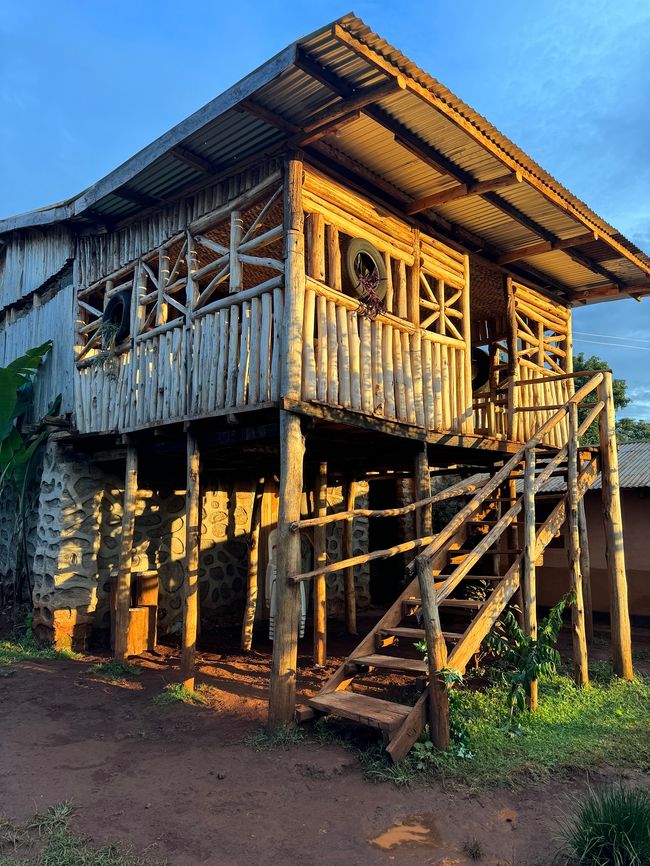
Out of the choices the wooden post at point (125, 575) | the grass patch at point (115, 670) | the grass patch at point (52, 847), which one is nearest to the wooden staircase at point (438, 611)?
the grass patch at point (52, 847)

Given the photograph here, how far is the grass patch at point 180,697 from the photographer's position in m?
7.04

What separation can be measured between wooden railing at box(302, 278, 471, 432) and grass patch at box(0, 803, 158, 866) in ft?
12.9

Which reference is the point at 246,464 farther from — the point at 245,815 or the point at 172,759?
the point at 245,815

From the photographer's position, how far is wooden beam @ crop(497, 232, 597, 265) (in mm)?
8914

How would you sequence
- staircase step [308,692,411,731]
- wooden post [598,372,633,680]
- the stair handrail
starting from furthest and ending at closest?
wooden post [598,372,633,680] → the stair handrail → staircase step [308,692,411,731]

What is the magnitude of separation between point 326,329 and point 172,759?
13.9ft

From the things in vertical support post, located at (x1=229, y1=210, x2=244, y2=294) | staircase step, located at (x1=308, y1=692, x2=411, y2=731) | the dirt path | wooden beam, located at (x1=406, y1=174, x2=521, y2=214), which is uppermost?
wooden beam, located at (x1=406, y1=174, x2=521, y2=214)

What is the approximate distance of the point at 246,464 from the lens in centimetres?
991

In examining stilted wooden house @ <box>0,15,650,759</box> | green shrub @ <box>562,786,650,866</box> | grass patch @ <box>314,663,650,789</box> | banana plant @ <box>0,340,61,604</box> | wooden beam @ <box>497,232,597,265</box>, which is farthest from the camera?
banana plant @ <box>0,340,61,604</box>

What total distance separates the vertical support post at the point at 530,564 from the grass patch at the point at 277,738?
2.23m

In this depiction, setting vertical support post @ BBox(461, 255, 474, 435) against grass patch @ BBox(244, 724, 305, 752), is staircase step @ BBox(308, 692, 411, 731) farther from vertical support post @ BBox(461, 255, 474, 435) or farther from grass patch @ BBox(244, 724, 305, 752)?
vertical support post @ BBox(461, 255, 474, 435)

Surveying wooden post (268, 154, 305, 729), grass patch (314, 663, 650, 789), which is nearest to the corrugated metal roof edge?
wooden post (268, 154, 305, 729)

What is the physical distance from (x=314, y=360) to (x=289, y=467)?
1.14 m

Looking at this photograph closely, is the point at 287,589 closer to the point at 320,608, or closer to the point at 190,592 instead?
the point at 190,592
